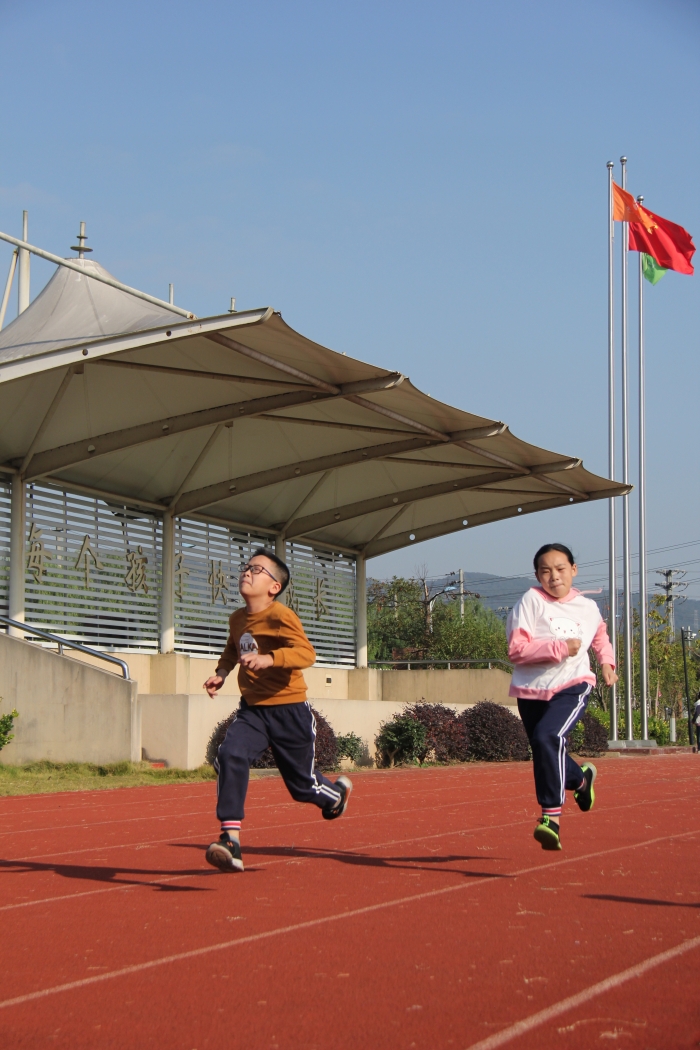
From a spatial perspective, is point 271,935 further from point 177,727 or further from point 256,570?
point 177,727

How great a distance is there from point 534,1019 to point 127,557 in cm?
2057

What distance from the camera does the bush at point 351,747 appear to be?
69.1 feet

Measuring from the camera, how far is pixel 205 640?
25625 millimetres

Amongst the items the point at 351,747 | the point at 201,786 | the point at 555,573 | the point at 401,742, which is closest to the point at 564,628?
the point at 555,573

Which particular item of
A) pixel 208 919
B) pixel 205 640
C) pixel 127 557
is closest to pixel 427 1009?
pixel 208 919

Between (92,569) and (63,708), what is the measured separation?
5.44 meters

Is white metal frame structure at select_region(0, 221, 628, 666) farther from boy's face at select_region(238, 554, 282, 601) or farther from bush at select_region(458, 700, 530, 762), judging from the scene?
boy's face at select_region(238, 554, 282, 601)

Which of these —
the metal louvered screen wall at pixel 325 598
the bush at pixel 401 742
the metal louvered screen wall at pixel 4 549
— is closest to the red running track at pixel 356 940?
the metal louvered screen wall at pixel 4 549

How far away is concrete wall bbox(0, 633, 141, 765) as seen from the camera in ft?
56.9

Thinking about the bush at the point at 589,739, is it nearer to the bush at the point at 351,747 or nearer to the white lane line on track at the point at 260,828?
the bush at the point at 351,747

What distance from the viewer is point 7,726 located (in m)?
16.9

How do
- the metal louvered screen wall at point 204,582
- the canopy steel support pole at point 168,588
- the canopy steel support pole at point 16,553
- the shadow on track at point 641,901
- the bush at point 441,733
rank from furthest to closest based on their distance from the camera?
the metal louvered screen wall at point 204,582 → the canopy steel support pole at point 168,588 → the bush at point 441,733 → the canopy steel support pole at point 16,553 → the shadow on track at point 641,901

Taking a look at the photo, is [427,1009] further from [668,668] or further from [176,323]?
[668,668]

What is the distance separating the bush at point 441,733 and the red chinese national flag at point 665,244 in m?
15.2
